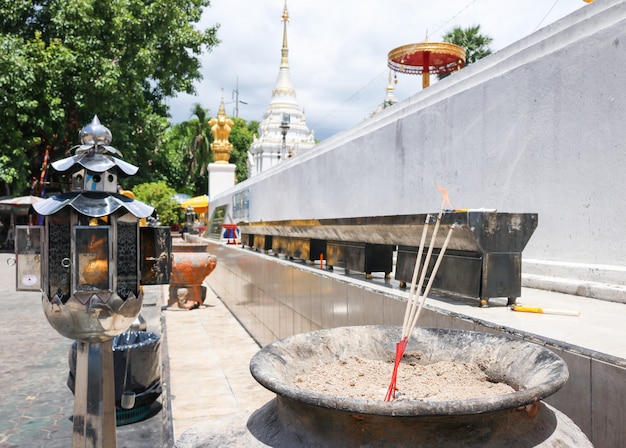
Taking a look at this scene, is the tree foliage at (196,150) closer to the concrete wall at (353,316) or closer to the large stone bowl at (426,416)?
the concrete wall at (353,316)

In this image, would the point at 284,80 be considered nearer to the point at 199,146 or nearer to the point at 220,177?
the point at 199,146

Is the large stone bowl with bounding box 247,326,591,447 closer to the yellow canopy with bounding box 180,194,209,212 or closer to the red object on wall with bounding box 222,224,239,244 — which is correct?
the red object on wall with bounding box 222,224,239,244

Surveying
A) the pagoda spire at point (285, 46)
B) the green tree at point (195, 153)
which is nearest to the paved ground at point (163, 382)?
the green tree at point (195, 153)

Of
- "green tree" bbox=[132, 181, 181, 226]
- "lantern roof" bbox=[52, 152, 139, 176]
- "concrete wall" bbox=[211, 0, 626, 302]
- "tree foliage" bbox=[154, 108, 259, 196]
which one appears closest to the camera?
"lantern roof" bbox=[52, 152, 139, 176]

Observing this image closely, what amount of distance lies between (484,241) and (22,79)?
17736mm

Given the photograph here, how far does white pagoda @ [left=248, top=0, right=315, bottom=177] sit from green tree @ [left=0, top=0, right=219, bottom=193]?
11.1m

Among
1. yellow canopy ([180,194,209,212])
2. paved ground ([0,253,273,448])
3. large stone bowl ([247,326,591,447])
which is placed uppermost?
yellow canopy ([180,194,209,212])

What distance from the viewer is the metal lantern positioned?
2268 mm

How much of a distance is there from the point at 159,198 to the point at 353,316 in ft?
70.6

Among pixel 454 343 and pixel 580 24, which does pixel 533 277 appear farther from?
pixel 454 343

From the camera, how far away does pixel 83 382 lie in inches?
89.4

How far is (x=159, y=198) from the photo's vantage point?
2372 cm

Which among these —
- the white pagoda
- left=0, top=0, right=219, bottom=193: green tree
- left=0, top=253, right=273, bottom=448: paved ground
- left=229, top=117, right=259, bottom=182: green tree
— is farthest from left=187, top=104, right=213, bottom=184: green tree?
left=0, top=253, right=273, bottom=448: paved ground

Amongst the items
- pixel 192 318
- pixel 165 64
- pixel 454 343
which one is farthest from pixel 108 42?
pixel 454 343
